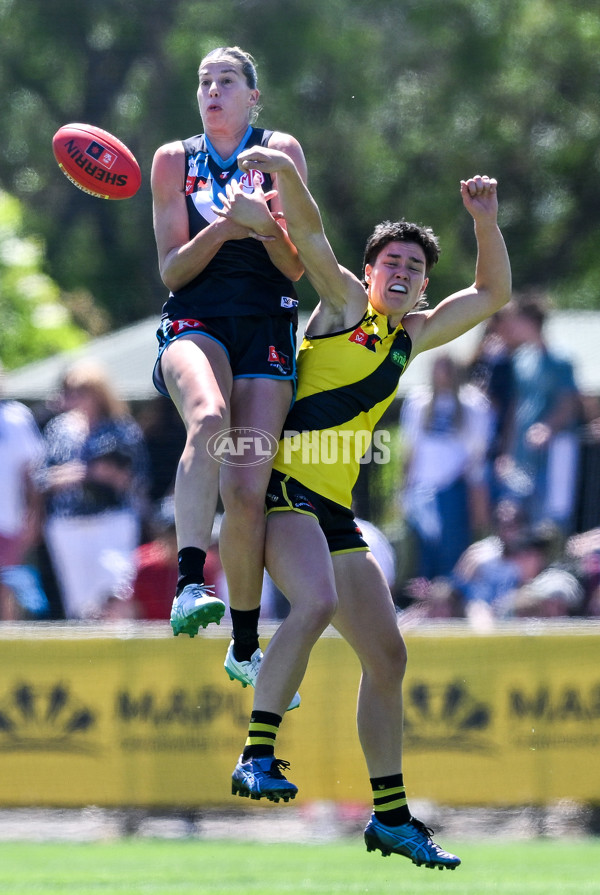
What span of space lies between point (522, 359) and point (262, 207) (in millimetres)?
4517

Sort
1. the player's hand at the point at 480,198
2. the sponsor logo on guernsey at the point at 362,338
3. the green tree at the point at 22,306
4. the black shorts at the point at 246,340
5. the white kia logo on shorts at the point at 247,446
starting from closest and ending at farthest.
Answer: the white kia logo on shorts at the point at 247,446
the black shorts at the point at 246,340
the sponsor logo on guernsey at the point at 362,338
the player's hand at the point at 480,198
the green tree at the point at 22,306

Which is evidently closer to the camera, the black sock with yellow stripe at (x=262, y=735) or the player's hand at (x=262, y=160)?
the player's hand at (x=262, y=160)

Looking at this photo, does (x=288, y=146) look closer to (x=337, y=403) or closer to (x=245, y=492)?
(x=337, y=403)

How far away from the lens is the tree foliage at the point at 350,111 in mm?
13141

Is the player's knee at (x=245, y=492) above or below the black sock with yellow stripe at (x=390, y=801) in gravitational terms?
above

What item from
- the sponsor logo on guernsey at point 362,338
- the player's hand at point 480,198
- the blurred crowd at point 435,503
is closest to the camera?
the sponsor logo on guernsey at point 362,338

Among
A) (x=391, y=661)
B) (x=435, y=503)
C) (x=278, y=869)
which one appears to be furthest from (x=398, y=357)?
(x=435, y=503)

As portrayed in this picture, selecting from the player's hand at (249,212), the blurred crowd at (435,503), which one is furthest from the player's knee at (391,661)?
the blurred crowd at (435,503)

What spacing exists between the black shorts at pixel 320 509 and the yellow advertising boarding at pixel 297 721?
10.0ft

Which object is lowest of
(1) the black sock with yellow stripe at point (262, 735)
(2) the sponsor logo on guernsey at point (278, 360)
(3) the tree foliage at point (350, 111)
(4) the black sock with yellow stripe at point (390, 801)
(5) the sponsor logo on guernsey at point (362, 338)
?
(4) the black sock with yellow stripe at point (390, 801)

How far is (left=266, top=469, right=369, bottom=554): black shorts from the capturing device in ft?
15.6

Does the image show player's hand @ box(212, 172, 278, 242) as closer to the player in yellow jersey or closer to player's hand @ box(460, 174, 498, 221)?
the player in yellow jersey

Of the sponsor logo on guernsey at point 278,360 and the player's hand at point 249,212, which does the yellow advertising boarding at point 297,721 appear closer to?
the sponsor logo on guernsey at point 278,360

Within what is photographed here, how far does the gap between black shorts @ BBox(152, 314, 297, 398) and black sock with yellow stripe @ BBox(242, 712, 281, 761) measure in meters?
1.11
